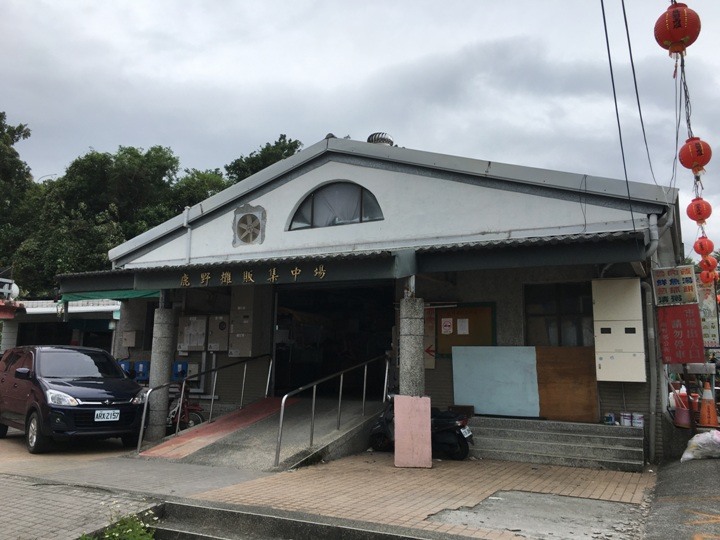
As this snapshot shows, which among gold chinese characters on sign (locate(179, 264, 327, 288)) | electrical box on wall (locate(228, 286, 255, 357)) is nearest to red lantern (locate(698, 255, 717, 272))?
gold chinese characters on sign (locate(179, 264, 327, 288))

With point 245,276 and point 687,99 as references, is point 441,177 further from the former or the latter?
point 687,99

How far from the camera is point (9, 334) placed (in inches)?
746

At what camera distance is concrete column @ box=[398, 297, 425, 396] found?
8125 millimetres

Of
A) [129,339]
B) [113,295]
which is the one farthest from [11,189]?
[113,295]

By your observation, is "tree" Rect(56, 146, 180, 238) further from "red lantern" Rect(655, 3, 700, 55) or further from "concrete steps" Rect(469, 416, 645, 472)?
"red lantern" Rect(655, 3, 700, 55)

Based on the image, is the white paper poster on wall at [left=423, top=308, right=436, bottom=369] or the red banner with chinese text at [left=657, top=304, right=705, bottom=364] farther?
the white paper poster on wall at [left=423, top=308, right=436, bottom=369]

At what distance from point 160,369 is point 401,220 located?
208 inches

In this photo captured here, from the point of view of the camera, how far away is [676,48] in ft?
18.1

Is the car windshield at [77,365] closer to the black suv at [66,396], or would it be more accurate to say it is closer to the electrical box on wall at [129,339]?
the black suv at [66,396]

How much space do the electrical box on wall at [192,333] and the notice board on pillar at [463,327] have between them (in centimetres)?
543

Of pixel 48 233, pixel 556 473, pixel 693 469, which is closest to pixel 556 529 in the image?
pixel 556 473

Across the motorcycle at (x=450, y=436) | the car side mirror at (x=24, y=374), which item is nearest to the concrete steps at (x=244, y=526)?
the motorcycle at (x=450, y=436)

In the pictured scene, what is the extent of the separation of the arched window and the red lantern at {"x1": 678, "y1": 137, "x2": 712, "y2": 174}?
534 centimetres

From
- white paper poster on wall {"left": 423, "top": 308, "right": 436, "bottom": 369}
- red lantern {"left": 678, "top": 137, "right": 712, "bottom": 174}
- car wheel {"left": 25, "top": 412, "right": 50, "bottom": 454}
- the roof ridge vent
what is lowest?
car wheel {"left": 25, "top": 412, "right": 50, "bottom": 454}
